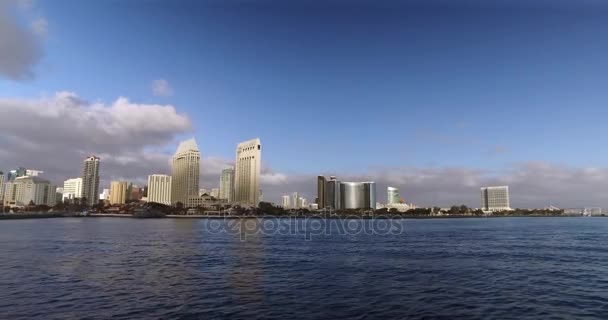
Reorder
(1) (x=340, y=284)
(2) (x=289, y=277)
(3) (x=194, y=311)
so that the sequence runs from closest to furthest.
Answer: (3) (x=194, y=311)
(1) (x=340, y=284)
(2) (x=289, y=277)

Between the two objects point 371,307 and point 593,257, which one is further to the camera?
point 593,257

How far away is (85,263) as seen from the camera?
52.8 metres

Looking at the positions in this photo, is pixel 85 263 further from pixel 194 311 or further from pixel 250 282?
pixel 194 311

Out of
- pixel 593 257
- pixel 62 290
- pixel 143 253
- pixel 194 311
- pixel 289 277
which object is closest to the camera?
pixel 194 311

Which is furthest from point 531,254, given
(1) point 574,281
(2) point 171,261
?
(2) point 171,261

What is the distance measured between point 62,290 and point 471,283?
37.8 meters

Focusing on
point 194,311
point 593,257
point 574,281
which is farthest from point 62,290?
point 593,257

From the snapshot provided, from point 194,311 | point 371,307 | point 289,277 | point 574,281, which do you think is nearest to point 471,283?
point 574,281

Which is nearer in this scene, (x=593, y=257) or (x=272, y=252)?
(x=593, y=257)

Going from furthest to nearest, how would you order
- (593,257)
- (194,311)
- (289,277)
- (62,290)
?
(593,257) < (289,277) < (62,290) < (194,311)

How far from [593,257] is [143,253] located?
69034 millimetres

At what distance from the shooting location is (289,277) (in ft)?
142

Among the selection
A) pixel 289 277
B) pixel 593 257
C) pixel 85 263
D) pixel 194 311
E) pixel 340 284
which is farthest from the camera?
pixel 593 257

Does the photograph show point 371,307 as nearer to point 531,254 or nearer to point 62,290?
point 62,290
